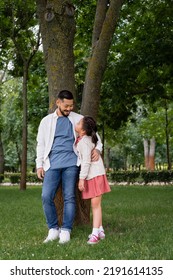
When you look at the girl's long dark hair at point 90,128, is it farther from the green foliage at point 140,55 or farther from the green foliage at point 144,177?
the green foliage at point 144,177

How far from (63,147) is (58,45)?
2113mm

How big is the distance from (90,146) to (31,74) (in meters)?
17.2

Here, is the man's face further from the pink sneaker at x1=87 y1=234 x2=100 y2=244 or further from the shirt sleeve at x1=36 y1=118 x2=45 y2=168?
the pink sneaker at x1=87 y1=234 x2=100 y2=244

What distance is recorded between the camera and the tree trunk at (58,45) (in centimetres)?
800

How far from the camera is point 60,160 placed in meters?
6.77

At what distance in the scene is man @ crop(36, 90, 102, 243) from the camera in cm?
673

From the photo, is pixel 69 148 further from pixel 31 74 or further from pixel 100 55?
pixel 31 74

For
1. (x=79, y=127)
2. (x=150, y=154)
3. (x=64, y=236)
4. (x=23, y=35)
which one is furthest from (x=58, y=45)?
(x=150, y=154)

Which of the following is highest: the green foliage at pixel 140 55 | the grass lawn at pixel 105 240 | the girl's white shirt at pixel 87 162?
the green foliage at pixel 140 55

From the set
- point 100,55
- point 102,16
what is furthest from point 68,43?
point 102,16

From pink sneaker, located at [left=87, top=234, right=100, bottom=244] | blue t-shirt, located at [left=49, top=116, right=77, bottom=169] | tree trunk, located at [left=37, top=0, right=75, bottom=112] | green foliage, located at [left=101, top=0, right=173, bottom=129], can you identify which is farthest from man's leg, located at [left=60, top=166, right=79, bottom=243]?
green foliage, located at [left=101, top=0, right=173, bottom=129]

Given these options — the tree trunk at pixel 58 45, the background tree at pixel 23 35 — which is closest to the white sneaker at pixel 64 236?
the tree trunk at pixel 58 45

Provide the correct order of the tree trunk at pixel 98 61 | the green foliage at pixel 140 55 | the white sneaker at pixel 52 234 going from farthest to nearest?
the green foliage at pixel 140 55, the tree trunk at pixel 98 61, the white sneaker at pixel 52 234

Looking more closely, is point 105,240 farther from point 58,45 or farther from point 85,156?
point 58,45
